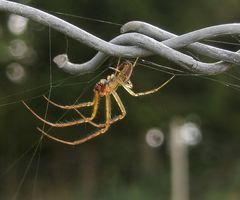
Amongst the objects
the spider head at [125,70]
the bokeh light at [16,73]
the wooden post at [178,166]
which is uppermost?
the bokeh light at [16,73]

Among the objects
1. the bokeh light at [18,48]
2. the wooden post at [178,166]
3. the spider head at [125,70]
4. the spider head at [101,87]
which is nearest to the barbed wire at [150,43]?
the spider head at [125,70]

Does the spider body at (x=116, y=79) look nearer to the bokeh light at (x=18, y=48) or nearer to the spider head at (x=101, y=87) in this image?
the spider head at (x=101, y=87)

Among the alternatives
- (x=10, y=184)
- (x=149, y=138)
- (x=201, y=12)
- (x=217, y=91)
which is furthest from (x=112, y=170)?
(x=201, y=12)

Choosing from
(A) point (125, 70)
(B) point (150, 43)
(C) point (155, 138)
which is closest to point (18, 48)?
(C) point (155, 138)

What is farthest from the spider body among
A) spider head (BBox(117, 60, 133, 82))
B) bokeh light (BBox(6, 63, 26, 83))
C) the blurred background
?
bokeh light (BBox(6, 63, 26, 83))

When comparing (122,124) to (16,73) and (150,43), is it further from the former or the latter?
(150,43)

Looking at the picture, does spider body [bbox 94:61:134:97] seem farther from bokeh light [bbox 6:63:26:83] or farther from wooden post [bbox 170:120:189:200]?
wooden post [bbox 170:120:189:200]
